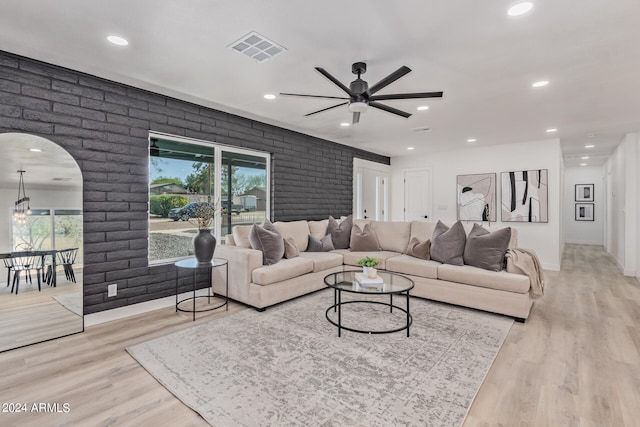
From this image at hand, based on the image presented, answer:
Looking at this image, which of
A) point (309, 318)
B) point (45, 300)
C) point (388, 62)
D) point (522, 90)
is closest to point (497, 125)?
point (522, 90)

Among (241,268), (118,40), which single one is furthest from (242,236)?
(118,40)

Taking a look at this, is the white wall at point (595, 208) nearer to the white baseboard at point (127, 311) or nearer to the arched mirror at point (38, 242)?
the white baseboard at point (127, 311)

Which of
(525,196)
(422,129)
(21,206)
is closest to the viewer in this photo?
(21,206)

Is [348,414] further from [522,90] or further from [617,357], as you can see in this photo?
[522,90]

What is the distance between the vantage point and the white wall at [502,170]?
227 inches

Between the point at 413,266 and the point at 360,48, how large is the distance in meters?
2.58

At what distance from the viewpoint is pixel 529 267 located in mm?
3270

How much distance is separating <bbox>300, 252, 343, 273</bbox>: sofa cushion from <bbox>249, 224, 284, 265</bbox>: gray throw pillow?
0.53m

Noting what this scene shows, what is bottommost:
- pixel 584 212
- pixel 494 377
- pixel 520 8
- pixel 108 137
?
pixel 494 377

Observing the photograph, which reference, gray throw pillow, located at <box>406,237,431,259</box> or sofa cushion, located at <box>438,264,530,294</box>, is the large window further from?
sofa cushion, located at <box>438,264,530,294</box>

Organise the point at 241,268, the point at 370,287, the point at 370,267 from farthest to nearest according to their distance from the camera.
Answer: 1. the point at 241,268
2. the point at 370,267
3. the point at 370,287

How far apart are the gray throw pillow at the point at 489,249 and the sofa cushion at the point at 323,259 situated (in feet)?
5.50

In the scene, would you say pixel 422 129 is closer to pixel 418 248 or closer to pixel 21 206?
pixel 418 248

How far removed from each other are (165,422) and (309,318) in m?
1.67
